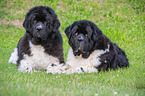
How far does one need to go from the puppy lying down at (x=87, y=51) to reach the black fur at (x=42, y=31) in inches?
15.1

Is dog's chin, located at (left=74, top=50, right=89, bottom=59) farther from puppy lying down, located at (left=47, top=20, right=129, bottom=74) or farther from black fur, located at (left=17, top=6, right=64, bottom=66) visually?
black fur, located at (left=17, top=6, right=64, bottom=66)

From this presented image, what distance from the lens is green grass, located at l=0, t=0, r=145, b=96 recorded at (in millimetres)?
5034

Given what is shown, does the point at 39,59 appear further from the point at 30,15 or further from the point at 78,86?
the point at 78,86

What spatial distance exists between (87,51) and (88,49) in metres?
0.07

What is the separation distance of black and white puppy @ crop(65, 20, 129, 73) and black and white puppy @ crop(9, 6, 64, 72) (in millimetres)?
460

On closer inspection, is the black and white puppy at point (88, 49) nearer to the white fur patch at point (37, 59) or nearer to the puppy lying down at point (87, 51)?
the puppy lying down at point (87, 51)

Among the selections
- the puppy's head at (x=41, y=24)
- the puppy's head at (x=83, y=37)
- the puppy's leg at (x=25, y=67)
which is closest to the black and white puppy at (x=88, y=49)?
the puppy's head at (x=83, y=37)

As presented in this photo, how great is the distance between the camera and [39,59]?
6.33 meters

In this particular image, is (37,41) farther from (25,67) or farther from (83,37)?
(83,37)

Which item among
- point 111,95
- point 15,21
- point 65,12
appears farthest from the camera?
point 65,12

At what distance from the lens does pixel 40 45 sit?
639 centimetres

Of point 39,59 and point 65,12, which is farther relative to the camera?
point 65,12

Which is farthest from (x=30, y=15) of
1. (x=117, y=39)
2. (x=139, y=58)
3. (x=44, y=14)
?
(x=117, y=39)

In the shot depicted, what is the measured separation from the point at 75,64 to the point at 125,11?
1116 centimetres
